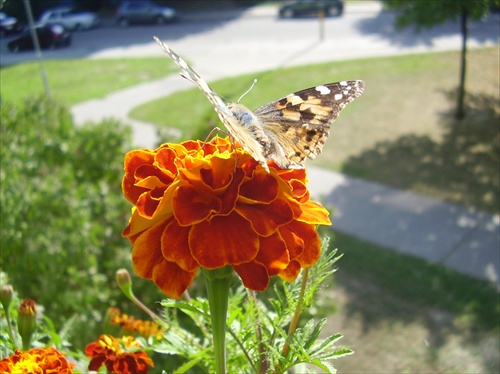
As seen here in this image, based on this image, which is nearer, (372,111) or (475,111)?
(475,111)

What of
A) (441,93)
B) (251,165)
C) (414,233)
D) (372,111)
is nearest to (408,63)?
(441,93)

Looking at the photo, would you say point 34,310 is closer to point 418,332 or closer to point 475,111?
point 418,332

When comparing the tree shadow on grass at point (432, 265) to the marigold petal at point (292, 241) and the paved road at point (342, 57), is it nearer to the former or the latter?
the paved road at point (342, 57)

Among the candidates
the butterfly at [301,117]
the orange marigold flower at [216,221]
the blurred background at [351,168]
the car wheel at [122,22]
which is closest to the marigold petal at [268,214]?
the orange marigold flower at [216,221]

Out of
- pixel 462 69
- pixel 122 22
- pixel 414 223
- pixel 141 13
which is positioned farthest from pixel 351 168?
pixel 141 13

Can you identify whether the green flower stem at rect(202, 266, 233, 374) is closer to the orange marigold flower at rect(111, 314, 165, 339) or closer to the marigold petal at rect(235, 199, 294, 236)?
the marigold petal at rect(235, 199, 294, 236)
